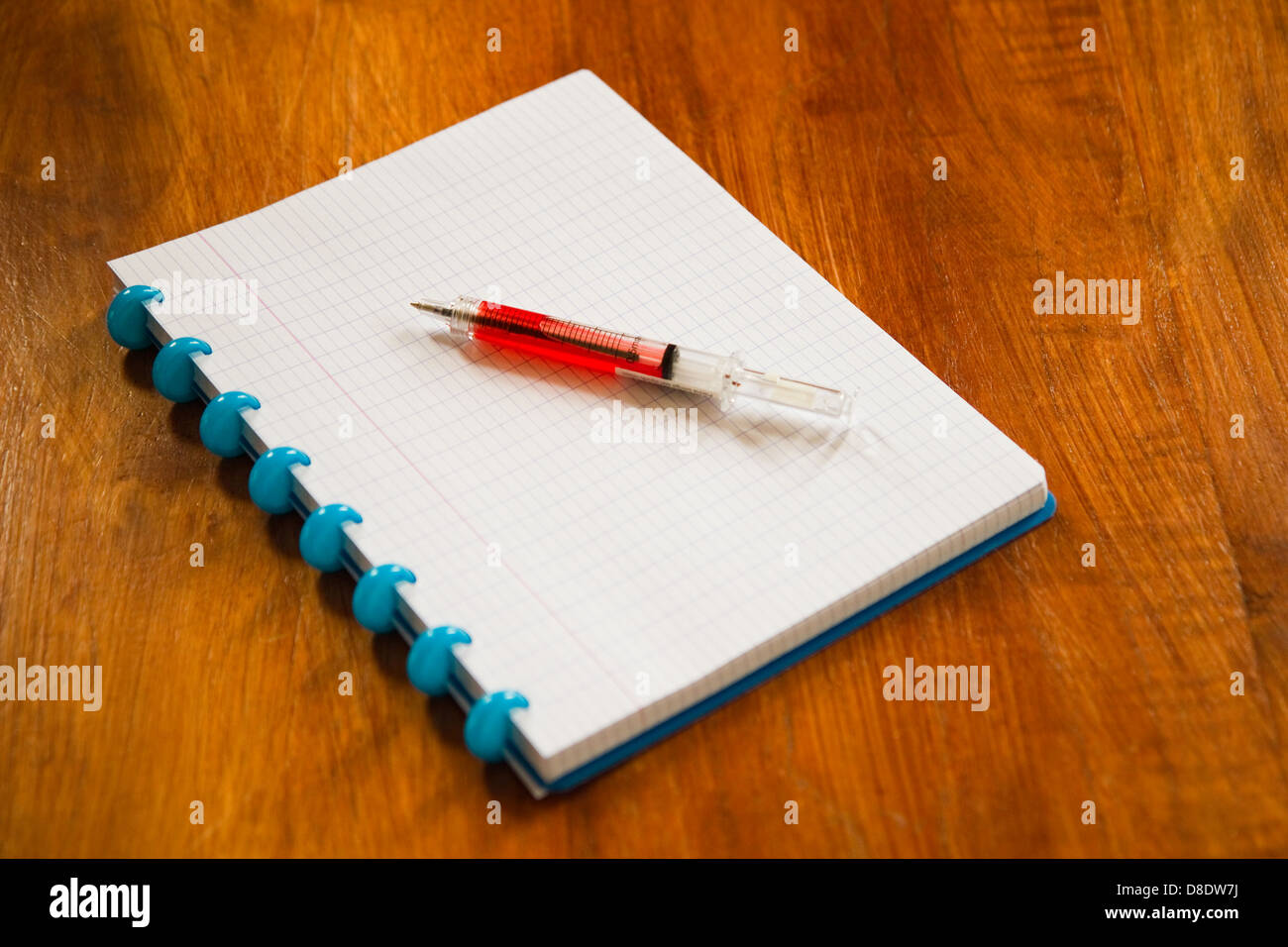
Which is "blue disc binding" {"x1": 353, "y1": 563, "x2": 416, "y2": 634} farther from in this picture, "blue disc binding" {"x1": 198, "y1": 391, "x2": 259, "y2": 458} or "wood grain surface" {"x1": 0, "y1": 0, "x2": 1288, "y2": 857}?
"blue disc binding" {"x1": 198, "y1": 391, "x2": 259, "y2": 458}

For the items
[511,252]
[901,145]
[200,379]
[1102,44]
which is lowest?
[200,379]

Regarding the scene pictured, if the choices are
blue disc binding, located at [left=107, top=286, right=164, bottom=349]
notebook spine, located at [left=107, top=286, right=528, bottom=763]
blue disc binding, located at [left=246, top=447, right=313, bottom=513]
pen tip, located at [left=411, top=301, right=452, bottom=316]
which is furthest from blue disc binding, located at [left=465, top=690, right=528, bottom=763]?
blue disc binding, located at [left=107, top=286, right=164, bottom=349]

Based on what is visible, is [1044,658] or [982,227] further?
[982,227]

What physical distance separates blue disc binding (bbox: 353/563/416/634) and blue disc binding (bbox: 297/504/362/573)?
0.04 metres

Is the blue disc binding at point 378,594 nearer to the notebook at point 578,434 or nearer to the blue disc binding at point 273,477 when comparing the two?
the notebook at point 578,434

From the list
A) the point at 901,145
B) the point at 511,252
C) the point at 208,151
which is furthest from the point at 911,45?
the point at 208,151

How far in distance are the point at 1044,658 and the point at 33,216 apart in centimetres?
95

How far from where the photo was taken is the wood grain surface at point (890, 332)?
2.94ft

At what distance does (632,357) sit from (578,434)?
8 centimetres

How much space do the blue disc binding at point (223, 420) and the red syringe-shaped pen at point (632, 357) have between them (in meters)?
0.16

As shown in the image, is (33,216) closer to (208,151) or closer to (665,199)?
(208,151)

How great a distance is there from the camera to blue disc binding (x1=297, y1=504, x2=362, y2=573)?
98 centimetres

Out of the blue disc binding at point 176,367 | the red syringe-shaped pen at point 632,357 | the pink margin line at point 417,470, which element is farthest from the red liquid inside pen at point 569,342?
the blue disc binding at point 176,367

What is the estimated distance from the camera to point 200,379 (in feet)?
3.61
